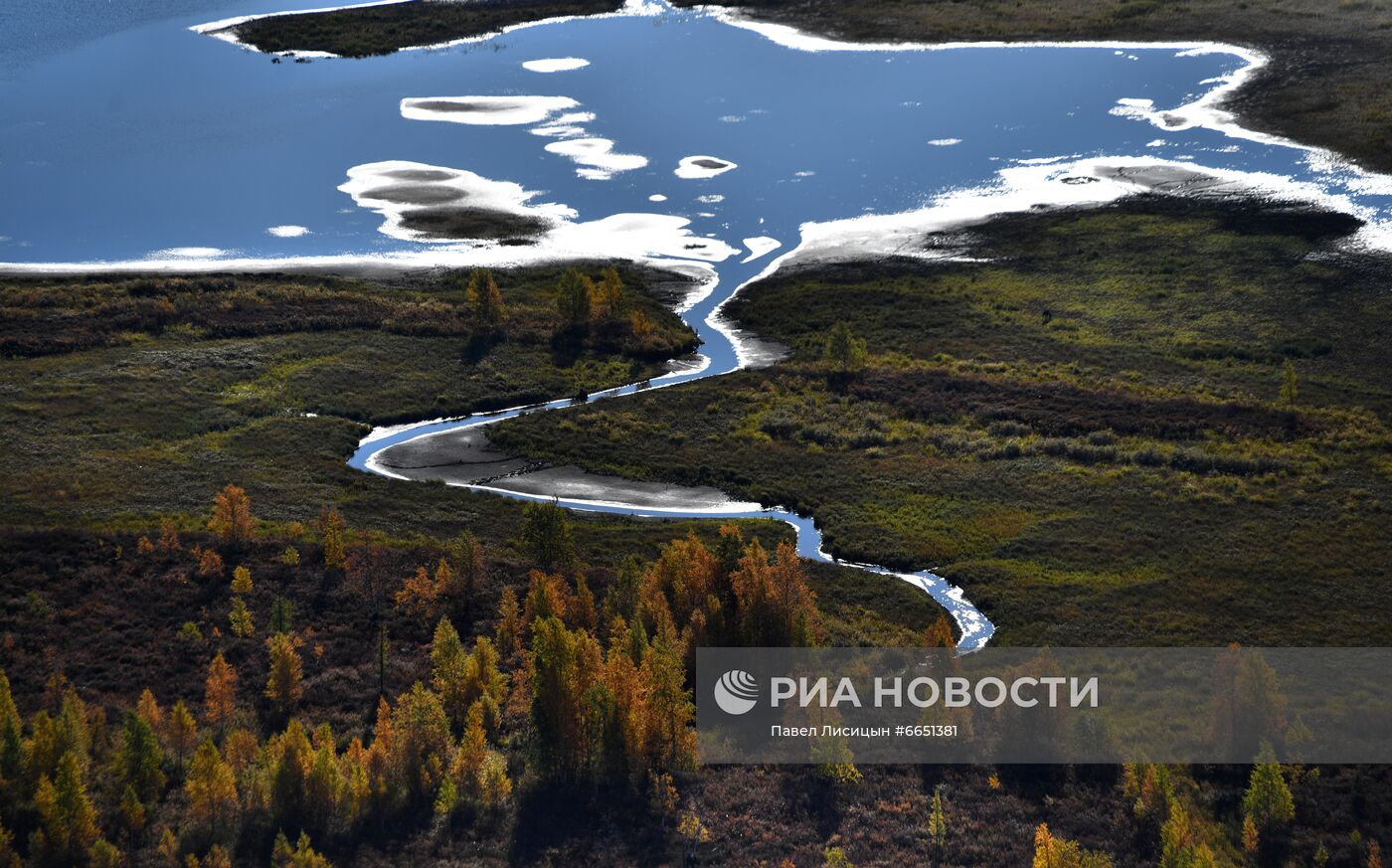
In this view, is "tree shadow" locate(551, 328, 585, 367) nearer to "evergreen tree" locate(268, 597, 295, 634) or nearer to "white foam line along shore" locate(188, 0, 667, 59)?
"evergreen tree" locate(268, 597, 295, 634)

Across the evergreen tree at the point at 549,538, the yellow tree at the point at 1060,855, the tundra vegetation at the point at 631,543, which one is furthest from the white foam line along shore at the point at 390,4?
the yellow tree at the point at 1060,855

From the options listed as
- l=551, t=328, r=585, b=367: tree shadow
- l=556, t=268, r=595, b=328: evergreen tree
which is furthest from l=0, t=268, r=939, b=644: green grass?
l=556, t=268, r=595, b=328: evergreen tree

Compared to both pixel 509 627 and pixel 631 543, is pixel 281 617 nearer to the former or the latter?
pixel 509 627

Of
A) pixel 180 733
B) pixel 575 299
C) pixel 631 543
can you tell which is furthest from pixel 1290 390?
pixel 180 733

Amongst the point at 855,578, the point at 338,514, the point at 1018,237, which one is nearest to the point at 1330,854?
the point at 855,578

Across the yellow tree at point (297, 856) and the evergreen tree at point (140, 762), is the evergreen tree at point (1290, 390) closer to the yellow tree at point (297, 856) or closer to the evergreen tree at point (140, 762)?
the yellow tree at point (297, 856)

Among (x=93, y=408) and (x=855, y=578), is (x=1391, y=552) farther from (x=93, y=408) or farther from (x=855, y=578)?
(x=93, y=408)

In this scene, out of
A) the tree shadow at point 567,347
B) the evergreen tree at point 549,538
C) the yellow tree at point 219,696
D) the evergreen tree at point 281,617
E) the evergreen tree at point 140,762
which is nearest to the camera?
the evergreen tree at point 140,762
